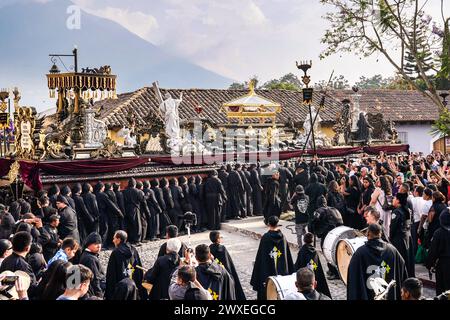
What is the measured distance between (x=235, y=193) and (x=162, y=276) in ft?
29.4

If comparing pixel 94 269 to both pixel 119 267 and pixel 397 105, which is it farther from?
pixel 397 105

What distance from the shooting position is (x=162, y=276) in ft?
22.6

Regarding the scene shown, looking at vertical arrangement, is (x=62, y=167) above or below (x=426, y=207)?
above

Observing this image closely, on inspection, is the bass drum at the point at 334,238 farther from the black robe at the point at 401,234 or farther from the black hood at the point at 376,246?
the black hood at the point at 376,246

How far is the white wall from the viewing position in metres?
31.0

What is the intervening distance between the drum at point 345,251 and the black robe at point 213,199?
6.62m

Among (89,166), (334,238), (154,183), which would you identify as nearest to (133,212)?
(154,183)

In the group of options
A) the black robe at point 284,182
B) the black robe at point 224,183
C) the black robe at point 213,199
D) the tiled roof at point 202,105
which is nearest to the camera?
the black robe at point 213,199

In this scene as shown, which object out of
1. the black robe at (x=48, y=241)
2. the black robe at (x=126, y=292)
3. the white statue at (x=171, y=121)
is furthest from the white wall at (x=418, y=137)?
the black robe at (x=126, y=292)

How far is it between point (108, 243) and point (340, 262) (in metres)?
7.04

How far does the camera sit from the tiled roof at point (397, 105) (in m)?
31.0

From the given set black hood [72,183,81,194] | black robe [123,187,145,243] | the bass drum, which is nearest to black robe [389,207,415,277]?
the bass drum

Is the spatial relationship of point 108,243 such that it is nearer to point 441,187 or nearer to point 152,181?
point 152,181
